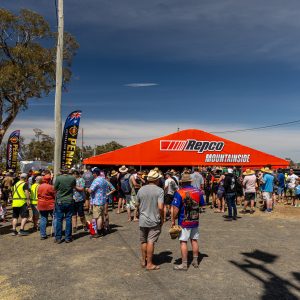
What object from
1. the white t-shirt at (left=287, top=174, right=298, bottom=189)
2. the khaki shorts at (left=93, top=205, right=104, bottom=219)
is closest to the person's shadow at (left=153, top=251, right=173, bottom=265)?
the khaki shorts at (left=93, top=205, right=104, bottom=219)

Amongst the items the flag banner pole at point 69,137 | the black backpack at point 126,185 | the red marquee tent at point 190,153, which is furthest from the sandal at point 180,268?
the red marquee tent at point 190,153

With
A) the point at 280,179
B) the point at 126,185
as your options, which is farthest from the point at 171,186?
the point at 280,179

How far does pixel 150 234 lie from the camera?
5934 mm

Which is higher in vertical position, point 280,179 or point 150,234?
point 280,179

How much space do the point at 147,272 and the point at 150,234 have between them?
0.64m

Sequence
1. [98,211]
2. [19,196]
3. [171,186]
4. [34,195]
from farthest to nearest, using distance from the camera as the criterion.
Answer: [171,186]
[34,195]
[19,196]
[98,211]

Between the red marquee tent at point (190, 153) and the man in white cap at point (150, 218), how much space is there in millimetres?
12946

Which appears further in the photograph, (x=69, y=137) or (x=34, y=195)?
(x=69, y=137)

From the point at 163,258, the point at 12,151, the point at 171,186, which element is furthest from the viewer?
the point at 12,151

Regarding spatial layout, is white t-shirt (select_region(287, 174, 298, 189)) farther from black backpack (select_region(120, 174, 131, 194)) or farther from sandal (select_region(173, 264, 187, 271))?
sandal (select_region(173, 264, 187, 271))

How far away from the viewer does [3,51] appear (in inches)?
707

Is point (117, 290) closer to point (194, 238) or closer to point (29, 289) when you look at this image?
point (29, 289)

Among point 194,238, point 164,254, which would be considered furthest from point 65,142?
point 194,238

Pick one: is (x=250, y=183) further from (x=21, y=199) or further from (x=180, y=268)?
(x=21, y=199)
